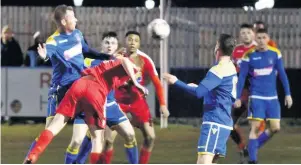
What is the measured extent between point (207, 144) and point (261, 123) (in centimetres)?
482

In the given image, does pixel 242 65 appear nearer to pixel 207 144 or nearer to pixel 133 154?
pixel 133 154

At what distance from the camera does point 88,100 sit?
12.0 metres

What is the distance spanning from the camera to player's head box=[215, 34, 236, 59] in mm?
11477

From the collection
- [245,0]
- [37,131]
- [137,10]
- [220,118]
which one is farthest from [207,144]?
[245,0]

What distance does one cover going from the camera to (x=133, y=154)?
46.6 ft

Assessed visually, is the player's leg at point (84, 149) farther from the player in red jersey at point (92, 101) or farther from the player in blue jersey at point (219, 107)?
the player in blue jersey at point (219, 107)

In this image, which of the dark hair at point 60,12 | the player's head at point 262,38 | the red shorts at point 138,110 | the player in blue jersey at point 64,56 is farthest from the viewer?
the player's head at point 262,38

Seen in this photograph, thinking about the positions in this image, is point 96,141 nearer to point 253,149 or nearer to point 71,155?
point 71,155

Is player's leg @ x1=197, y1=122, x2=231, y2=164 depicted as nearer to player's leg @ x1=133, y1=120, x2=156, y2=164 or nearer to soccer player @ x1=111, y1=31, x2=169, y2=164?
soccer player @ x1=111, y1=31, x2=169, y2=164

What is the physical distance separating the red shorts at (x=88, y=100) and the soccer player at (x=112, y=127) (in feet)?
4.21

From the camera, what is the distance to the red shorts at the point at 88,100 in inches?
467

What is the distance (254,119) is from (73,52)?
13.4 ft

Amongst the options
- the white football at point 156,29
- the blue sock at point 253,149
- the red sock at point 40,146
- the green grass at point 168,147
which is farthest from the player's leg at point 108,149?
the white football at point 156,29

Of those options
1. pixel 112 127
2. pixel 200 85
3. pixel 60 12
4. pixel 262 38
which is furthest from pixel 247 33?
pixel 200 85
